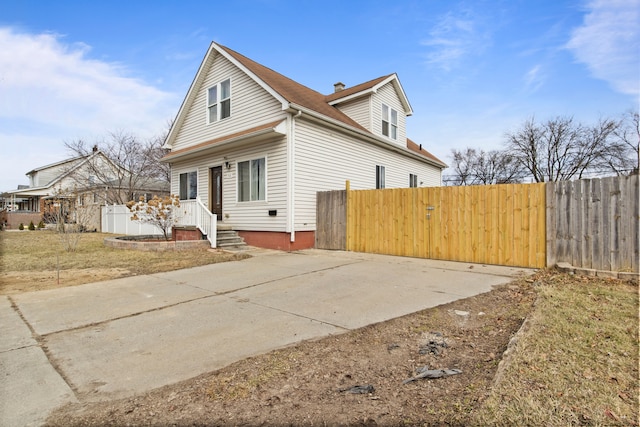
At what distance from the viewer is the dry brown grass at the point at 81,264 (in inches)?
256

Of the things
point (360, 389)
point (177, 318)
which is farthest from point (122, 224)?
point (360, 389)

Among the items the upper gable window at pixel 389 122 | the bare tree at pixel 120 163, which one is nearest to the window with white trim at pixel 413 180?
the upper gable window at pixel 389 122

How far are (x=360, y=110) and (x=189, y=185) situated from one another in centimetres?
841

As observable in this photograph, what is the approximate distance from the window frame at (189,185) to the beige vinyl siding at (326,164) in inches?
232

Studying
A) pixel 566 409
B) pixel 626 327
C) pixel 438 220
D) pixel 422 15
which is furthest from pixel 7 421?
pixel 422 15

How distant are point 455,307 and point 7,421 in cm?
457

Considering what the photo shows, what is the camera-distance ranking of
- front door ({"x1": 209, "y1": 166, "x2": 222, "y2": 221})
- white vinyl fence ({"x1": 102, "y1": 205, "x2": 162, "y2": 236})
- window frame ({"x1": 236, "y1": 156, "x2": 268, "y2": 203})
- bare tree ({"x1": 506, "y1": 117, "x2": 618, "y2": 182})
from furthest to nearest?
bare tree ({"x1": 506, "y1": 117, "x2": 618, "y2": 182}), white vinyl fence ({"x1": 102, "y1": 205, "x2": 162, "y2": 236}), front door ({"x1": 209, "y1": 166, "x2": 222, "y2": 221}), window frame ({"x1": 236, "y1": 156, "x2": 268, "y2": 203})

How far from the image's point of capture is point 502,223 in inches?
300

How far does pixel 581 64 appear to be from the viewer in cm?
973

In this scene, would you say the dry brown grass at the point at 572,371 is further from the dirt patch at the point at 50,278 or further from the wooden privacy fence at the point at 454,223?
the dirt patch at the point at 50,278

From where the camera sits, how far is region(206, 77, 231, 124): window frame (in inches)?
513

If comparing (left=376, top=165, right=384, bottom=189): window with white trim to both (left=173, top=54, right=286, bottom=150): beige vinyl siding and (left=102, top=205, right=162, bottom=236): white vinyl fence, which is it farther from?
(left=102, top=205, right=162, bottom=236): white vinyl fence

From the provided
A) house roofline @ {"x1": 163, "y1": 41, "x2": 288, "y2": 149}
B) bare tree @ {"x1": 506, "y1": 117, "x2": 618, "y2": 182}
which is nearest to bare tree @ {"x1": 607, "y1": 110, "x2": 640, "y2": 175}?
bare tree @ {"x1": 506, "y1": 117, "x2": 618, "y2": 182}

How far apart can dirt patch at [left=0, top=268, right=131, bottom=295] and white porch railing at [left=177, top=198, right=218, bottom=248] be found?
3535 millimetres
